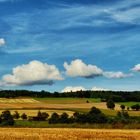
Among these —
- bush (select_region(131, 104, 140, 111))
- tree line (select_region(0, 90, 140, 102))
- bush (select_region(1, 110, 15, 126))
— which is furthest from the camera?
tree line (select_region(0, 90, 140, 102))

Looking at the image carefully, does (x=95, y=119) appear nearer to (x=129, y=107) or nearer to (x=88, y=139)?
(x=88, y=139)

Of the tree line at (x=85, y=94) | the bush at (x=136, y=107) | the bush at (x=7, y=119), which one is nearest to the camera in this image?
the bush at (x=7, y=119)

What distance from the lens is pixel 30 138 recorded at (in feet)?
112

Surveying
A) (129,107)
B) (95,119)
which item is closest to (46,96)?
(129,107)

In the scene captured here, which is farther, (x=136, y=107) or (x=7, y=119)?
(x=136, y=107)

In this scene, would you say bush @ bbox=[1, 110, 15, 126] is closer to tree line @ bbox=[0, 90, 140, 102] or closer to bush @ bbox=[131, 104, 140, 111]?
bush @ bbox=[131, 104, 140, 111]

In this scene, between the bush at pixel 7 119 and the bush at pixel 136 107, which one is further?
the bush at pixel 136 107

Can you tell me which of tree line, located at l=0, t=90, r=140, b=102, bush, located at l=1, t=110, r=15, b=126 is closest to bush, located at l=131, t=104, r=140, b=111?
tree line, located at l=0, t=90, r=140, b=102

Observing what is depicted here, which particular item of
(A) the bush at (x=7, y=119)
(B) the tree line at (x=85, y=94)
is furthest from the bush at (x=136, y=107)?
(A) the bush at (x=7, y=119)

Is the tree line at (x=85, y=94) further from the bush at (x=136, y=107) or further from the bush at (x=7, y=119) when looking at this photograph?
the bush at (x=7, y=119)

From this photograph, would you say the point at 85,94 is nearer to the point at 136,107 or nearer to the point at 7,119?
the point at 136,107

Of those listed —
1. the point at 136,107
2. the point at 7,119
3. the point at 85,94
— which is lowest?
the point at 7,119

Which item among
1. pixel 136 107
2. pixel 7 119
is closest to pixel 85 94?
pixel 136 107

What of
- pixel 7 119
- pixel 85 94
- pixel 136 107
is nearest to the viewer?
pixel 7 119
